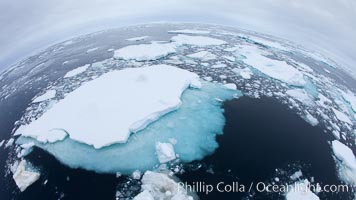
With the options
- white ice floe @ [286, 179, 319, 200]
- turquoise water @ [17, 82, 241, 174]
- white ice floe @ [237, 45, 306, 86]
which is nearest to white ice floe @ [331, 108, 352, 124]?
white ice floe @ [237, 45, 306, 86]

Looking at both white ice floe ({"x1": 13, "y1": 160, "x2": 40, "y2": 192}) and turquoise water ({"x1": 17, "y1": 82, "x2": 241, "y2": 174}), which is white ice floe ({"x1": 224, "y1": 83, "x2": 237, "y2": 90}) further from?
white ice floe ({"x1": 13, "y1": 160, "x2": 40, "y2": 192})

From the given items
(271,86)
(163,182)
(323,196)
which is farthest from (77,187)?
(271,86)

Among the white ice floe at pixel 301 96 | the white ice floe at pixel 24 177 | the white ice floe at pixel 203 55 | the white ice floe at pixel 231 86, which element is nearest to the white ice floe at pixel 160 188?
the white ice floe at pixel 24 177

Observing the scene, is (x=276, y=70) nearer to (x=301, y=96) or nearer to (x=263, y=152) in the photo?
(x=301, y=96)

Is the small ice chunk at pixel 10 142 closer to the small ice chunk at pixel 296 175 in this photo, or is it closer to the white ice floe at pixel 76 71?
the white ice floe at pixel 76 71

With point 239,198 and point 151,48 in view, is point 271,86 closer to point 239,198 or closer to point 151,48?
point 239,198

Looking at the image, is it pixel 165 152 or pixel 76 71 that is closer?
pixel 165 152

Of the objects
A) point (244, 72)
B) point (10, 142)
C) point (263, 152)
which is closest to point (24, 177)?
point (10, 142)
